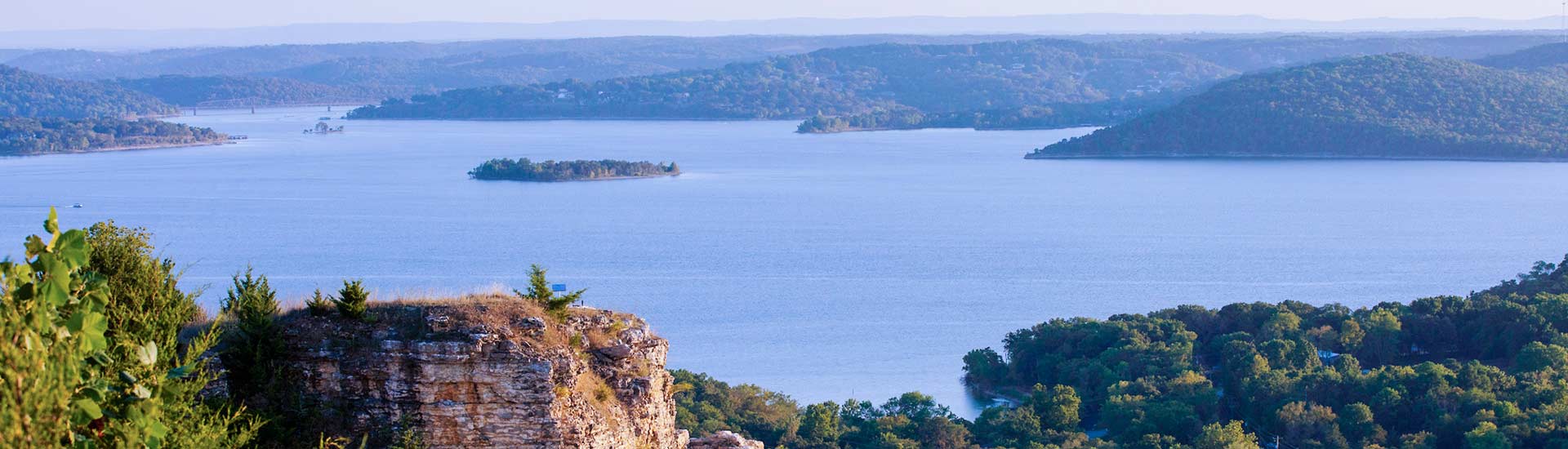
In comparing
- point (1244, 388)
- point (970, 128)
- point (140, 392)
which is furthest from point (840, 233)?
point (970, 128)

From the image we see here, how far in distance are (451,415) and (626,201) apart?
3036 inches

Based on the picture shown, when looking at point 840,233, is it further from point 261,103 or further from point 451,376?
point 261,103

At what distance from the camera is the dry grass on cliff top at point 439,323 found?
1103cm

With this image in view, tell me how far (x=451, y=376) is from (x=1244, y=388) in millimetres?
22165

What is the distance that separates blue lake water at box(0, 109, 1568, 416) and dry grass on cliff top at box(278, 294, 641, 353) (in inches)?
804

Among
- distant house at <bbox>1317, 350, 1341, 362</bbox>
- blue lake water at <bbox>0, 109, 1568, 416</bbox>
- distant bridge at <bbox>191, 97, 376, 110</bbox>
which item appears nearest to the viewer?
distant house at <bbox>1317, 350, 1341, 362</bbox>

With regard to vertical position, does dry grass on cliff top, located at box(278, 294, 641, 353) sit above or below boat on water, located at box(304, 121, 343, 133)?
above

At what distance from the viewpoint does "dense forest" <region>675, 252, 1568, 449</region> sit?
26312 millimetres

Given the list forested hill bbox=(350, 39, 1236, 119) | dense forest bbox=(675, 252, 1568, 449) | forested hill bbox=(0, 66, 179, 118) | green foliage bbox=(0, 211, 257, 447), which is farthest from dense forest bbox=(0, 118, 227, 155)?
green foliage bbox=(0, 211, 257, 447)

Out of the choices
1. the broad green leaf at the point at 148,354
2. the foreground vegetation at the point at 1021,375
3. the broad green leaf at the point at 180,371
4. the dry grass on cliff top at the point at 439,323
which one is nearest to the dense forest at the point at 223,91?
the foreground vegetation at the point at 1021,375

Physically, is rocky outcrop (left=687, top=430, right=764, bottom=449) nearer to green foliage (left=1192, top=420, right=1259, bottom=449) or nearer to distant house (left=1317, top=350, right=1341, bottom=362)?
green foliage (left=1192, top=420, right=1259, bottom=449)

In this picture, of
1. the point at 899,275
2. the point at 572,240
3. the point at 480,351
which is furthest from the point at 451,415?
the point at 572,240

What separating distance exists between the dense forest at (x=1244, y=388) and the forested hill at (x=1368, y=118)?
3009 inches

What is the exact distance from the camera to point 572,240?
69750 millimetres
